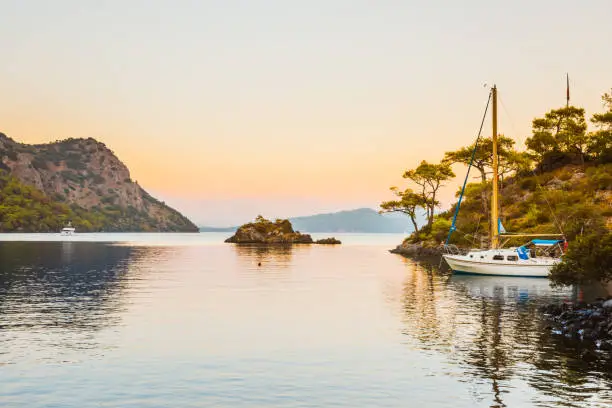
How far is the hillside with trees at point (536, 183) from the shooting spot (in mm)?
100688

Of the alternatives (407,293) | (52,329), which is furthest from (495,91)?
(52,329)

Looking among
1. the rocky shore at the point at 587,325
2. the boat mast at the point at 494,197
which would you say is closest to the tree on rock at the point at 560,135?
the boat mast at the point at 494,197

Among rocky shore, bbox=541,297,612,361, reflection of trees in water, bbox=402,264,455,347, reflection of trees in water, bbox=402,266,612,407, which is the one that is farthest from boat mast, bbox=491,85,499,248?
rocky shore, bbox=541,297,612,361

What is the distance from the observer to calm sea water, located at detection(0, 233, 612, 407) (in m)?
20.6

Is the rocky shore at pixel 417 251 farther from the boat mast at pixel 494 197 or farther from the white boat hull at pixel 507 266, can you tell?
the white boat hull at pixel 507 266

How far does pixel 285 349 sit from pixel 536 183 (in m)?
103

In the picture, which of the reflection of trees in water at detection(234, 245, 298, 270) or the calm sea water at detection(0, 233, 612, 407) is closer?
the calm sea water at detection(0, 233, 612, 407)

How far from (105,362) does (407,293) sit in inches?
1261

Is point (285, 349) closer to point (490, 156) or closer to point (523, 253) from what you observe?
point (523, 253)

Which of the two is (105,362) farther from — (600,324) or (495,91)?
(495,91)

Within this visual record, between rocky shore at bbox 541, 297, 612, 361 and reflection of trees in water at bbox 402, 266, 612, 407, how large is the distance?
Answer: 2.55ft

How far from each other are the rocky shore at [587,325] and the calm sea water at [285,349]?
106 cm

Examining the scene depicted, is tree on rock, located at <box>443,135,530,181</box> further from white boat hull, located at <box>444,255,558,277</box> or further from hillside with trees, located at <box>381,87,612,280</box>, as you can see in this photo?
white boat hull, located at <box>444,255,558,277</box>

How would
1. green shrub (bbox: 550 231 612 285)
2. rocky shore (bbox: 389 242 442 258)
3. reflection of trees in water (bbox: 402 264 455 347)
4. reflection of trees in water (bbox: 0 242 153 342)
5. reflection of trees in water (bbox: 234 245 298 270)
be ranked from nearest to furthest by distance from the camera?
reflection of trees in water (bbox: 402 264 455 347) < reflection of trees in water (bbox: 0 242 153 342) < green shrub (bbox: 550 231 612 285) < reflection of trees in water (bbox: 234 245 298 270) < rocky shore (bbox: 389 242 442 258)
